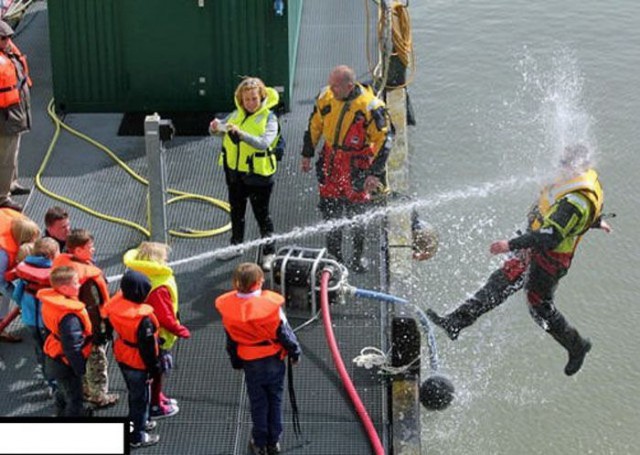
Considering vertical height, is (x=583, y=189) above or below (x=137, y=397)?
above

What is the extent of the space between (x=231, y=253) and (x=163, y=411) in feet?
6.54

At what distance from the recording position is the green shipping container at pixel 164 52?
37.3ft

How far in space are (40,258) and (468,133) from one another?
7.62 meters

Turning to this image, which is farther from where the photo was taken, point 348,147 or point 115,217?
point 115,217

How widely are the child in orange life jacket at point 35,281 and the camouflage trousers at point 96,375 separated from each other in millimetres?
292

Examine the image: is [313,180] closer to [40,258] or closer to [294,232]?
[294,232]

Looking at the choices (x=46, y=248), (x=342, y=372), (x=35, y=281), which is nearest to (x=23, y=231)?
(x=46, y=248)

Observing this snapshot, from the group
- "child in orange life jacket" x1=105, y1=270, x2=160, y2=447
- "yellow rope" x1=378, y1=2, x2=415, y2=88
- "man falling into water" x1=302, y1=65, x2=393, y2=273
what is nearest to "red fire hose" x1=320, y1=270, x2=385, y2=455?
"man falling into water" x1=302, y1=65, x2=393, y2=273

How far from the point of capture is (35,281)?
753cm

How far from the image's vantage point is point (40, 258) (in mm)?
7586

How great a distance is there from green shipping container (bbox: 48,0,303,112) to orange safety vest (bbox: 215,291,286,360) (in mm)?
4840

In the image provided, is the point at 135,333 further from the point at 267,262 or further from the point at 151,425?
the point at 267,262

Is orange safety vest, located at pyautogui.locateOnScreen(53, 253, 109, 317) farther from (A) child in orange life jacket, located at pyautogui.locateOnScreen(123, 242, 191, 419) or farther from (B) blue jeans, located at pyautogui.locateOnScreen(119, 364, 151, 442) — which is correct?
(B) blue jeans, located at pyautogui.locateOnScreen(119, 364, 151, 442)

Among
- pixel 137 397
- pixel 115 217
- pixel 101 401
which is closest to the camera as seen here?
pixel 137 397
